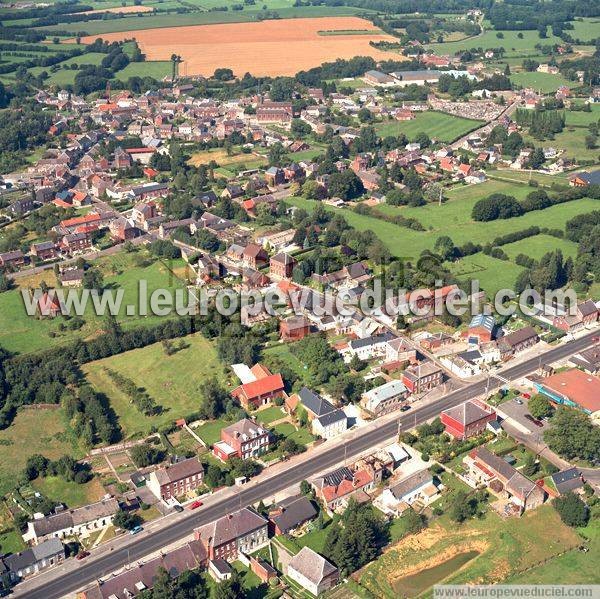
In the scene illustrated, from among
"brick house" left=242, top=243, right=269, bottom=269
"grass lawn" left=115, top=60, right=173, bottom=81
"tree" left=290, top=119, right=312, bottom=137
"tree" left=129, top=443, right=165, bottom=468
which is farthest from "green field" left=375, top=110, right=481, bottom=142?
"tree" left=129, top=443, right=165, bottom=468

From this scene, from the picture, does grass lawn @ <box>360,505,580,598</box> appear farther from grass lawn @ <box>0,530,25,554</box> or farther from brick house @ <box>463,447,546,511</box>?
grass lawn @ <box>0,530,25,554</box>

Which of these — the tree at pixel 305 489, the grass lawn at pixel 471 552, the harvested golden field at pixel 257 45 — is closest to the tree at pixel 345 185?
the tree at pixel 305 489

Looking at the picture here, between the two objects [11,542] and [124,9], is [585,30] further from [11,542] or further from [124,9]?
[11,542]

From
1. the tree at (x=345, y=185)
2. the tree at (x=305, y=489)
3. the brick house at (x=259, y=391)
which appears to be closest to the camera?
the tree at (x=305, y=489)

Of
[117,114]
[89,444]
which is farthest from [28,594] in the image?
[117,114]

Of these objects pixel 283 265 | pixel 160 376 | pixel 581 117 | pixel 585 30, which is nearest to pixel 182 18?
pixel 585 30

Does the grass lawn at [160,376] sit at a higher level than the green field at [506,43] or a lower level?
lower

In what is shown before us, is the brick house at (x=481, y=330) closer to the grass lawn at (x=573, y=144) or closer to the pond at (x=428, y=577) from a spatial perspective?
the pond at (x=428, y=577)
